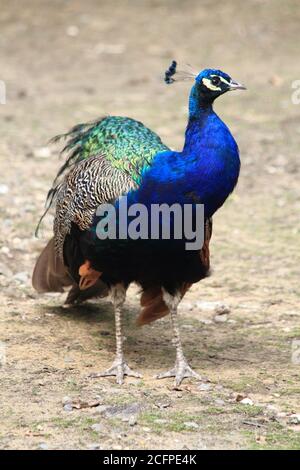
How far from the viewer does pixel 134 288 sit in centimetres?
682

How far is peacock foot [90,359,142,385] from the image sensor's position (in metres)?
5.13

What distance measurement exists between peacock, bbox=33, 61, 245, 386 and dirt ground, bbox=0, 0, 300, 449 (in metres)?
0.32

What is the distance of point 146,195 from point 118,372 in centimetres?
96

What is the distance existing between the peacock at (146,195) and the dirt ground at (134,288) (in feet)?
1.06

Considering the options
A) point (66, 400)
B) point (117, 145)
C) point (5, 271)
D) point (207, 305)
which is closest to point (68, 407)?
point (66, 400)

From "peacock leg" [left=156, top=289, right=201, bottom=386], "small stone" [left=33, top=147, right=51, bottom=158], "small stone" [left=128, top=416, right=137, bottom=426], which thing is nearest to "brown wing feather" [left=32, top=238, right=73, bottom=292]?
"peacock leg" [left=156, top=289, right=201, bottom=386]

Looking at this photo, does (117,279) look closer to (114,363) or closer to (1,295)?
(114,363)

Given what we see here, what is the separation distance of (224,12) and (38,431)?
11.2 m

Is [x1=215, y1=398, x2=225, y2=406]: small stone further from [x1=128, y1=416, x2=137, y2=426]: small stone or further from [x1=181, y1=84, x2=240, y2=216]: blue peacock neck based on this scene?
[x1=181, y1=84, x2=240, y2=216]: blue peacock neck

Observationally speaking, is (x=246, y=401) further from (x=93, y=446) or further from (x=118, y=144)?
(x=118, y=144)

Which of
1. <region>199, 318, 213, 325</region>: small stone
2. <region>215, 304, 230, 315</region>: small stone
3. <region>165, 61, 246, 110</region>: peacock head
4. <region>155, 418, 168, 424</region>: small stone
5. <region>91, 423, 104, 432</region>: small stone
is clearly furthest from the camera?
<region>215, 304, 230, 315</region>: small stone

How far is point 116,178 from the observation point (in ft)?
16.6

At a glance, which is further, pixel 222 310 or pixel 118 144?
pixel 222 310

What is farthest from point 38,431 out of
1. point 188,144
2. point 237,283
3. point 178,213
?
point 237,283
